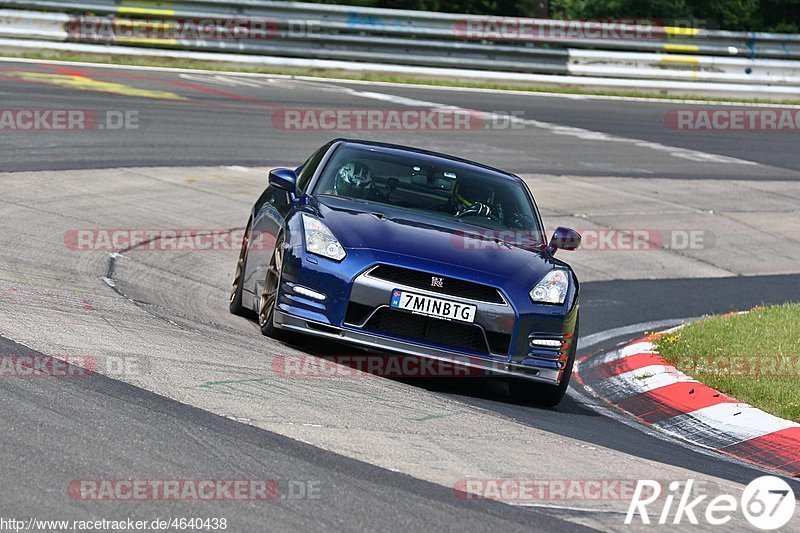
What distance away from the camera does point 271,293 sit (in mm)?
7750

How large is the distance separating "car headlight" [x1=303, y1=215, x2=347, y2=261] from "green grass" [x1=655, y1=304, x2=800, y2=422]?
2632 millimetres

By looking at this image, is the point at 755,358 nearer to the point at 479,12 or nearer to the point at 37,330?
the point at 37,330

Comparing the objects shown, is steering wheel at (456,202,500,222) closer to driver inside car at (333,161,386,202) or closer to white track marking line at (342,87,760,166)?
driver inside car at (333,161,386,202)

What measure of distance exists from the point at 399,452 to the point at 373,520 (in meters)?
0.93

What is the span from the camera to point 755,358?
28.6ft

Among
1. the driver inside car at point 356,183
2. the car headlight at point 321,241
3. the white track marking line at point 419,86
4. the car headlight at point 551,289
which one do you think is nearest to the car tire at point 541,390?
the car headlight at point 551,289

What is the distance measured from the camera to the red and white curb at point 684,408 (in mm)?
7074

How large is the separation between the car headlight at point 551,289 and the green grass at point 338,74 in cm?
1567

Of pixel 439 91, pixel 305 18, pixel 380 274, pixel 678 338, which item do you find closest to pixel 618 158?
pixel 439 91

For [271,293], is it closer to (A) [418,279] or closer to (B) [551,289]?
(A) [418,279]

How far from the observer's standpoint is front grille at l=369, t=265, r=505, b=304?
7.27 meters

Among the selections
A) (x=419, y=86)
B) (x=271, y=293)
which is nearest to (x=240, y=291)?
(x=271, y=293)

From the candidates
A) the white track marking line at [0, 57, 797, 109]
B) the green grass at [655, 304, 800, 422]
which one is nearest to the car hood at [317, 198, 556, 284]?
the green grass at [655, 304, 800, 422]

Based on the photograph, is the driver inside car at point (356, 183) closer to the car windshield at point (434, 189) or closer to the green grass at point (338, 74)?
the car windshield at point (434, 189)
